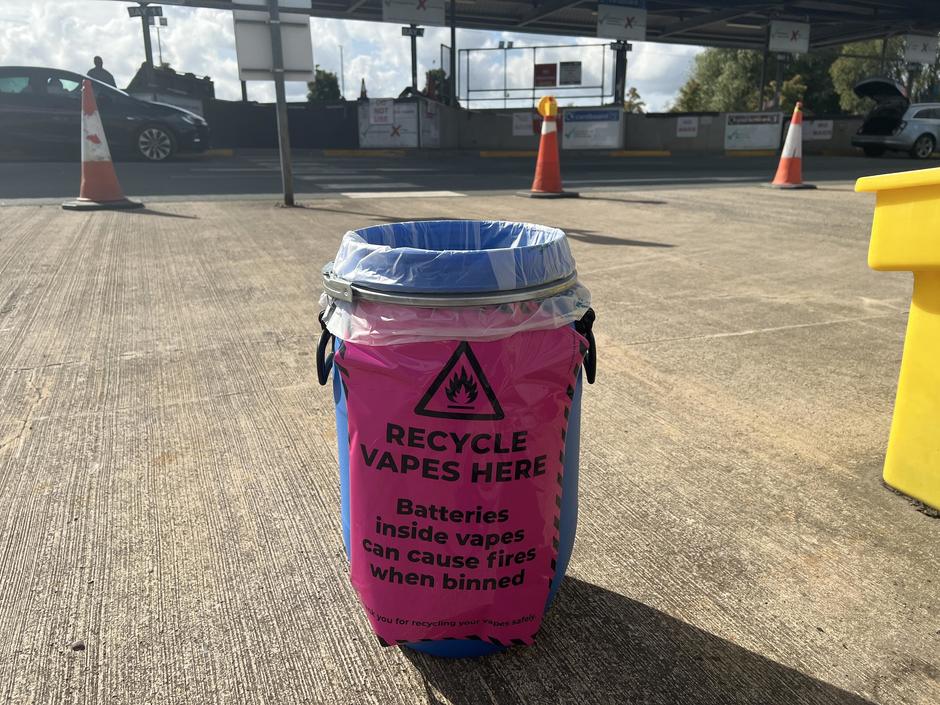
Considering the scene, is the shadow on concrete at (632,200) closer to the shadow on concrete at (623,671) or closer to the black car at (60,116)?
the shadow on concrete at (623,671)

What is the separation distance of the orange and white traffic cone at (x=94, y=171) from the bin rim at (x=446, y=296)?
25.4 feet

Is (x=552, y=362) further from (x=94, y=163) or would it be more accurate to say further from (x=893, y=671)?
(x=94, y=163)

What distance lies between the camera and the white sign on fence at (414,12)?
22375 millimetres

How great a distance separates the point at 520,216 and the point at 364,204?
2.17 meters

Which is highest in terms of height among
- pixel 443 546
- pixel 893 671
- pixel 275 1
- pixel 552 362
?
pixel 275 1

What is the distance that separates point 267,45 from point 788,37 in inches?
968

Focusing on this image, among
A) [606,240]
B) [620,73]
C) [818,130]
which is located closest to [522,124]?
[620,73]

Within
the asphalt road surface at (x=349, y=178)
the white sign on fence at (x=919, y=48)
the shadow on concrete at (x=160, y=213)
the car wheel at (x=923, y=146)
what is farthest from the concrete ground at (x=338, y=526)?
the white sign on fence at (x=919, y=48)

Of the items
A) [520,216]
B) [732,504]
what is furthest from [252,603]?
[520,216]

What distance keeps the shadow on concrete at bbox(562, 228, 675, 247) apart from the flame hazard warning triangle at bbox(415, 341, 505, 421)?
5341 mm

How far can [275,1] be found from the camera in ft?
26.1

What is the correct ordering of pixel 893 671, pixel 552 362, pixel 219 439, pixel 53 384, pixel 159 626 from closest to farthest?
pixel 552 362, pixel 893 671, pixel 159 626, pixel 219 439, pixel 53 384

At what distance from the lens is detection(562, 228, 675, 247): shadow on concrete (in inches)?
259

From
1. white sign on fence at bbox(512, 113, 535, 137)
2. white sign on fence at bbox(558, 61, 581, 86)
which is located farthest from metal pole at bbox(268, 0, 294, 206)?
white sign on fence at bbox(512, 113, 535, 137)
